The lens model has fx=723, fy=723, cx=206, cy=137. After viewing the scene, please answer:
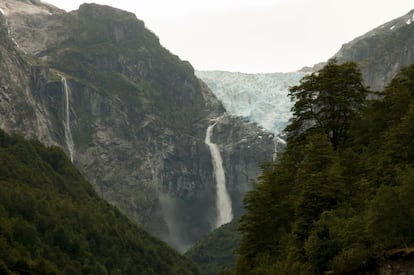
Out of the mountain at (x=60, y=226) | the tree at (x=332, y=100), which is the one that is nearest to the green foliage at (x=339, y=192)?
the tree at (x=332, y=100)

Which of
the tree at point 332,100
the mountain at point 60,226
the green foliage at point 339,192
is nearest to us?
the green foliage at point 339,192

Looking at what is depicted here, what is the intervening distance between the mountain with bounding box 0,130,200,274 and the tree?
55032mm

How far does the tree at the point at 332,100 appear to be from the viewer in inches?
2238

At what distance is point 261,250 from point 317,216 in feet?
38.9

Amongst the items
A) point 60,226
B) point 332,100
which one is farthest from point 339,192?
point 60,226

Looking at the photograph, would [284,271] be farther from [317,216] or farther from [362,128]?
[362,128]

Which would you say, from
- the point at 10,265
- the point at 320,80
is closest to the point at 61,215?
the point at 10,265

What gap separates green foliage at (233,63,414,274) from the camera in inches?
1260

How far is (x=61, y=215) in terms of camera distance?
145 meters

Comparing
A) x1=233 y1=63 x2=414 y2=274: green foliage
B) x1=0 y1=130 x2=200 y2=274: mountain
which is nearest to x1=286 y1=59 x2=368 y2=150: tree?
x1=233 y1=63 x2=414 y2=274: green foliage

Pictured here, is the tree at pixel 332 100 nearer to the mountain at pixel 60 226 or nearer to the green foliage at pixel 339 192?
the green foliage at pixel 339 192

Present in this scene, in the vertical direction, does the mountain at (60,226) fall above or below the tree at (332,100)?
below

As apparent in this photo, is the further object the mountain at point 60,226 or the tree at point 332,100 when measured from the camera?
the mountain at point 60,226

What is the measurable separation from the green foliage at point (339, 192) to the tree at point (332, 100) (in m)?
0.09
